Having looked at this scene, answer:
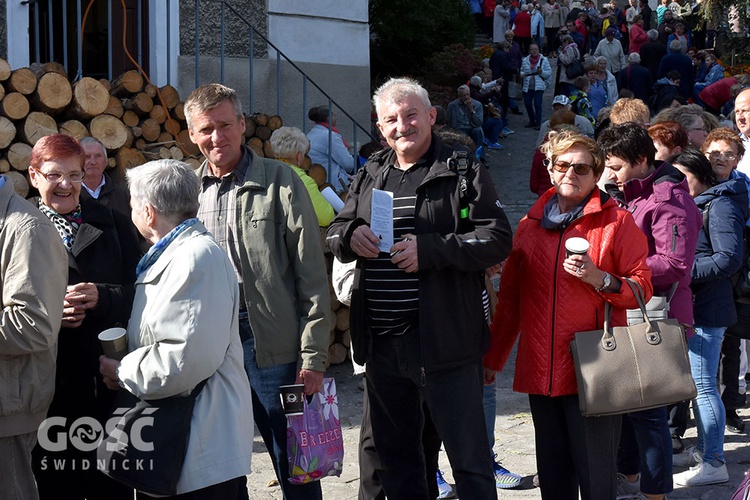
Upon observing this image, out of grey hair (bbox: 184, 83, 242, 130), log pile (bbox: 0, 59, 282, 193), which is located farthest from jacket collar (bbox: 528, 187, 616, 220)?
log pile (bbox: 0, 59, 282, 193)

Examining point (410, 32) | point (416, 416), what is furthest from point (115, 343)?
point (410, 32)

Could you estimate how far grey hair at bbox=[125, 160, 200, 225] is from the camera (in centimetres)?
317

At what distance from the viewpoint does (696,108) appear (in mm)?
6598

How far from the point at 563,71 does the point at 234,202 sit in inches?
620

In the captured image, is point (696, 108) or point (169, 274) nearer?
point (169, 274)

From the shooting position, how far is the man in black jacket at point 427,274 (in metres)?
3.68

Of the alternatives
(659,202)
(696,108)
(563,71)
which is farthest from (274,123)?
(563,71)

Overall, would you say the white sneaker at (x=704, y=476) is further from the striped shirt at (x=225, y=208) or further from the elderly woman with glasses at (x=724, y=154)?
the striped shirt at (x=225, y=208)

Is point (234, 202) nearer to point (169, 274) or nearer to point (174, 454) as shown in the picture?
point (169, 274)

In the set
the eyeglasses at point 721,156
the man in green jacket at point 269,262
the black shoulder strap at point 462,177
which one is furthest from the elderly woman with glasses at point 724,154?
the man in green jacket at point 269,262

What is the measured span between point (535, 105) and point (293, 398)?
49.9ft

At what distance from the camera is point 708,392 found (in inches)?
201

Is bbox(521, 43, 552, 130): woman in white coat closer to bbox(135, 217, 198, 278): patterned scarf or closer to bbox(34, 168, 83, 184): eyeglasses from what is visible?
bbox(34, 168, 83, 184): eyeglasses

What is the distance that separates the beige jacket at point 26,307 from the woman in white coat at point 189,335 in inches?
10.4
